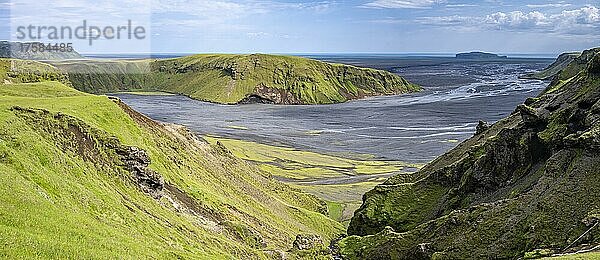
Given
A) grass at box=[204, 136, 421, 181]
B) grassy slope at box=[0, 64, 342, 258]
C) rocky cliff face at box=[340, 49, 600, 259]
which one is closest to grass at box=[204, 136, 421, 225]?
grass at box=[204, 136, 421, 181]

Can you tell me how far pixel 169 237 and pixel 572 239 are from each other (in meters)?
31.1

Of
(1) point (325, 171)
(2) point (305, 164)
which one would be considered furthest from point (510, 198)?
(2) point (305, 164)

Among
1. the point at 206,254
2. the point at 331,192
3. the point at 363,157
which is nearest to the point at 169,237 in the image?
the point at 206,254

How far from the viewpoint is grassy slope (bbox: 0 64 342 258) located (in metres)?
34.8

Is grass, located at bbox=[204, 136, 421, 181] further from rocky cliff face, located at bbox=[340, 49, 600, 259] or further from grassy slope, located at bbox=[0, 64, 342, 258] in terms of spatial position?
rocky cliff face, located at bbox=[340, 49, 600, 259]

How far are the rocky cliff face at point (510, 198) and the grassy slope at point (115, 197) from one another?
524 inches

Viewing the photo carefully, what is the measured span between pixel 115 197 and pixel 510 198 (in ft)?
116

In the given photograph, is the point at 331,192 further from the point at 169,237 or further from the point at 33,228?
the point at 33,228

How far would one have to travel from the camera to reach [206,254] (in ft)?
156

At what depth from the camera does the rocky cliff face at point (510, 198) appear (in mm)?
43875

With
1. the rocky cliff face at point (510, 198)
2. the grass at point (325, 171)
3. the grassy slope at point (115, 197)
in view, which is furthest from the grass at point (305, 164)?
the rocky cliff face at point (510, 198)

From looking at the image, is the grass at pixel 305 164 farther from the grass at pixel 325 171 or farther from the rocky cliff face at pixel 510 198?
the rocky cliff face at pixel 510 198

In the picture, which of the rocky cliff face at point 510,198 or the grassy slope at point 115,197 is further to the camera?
the rocky cliff face at point 510,198

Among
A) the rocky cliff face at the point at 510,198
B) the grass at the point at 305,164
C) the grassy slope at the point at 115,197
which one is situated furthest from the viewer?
the grass at the point at 305,164
